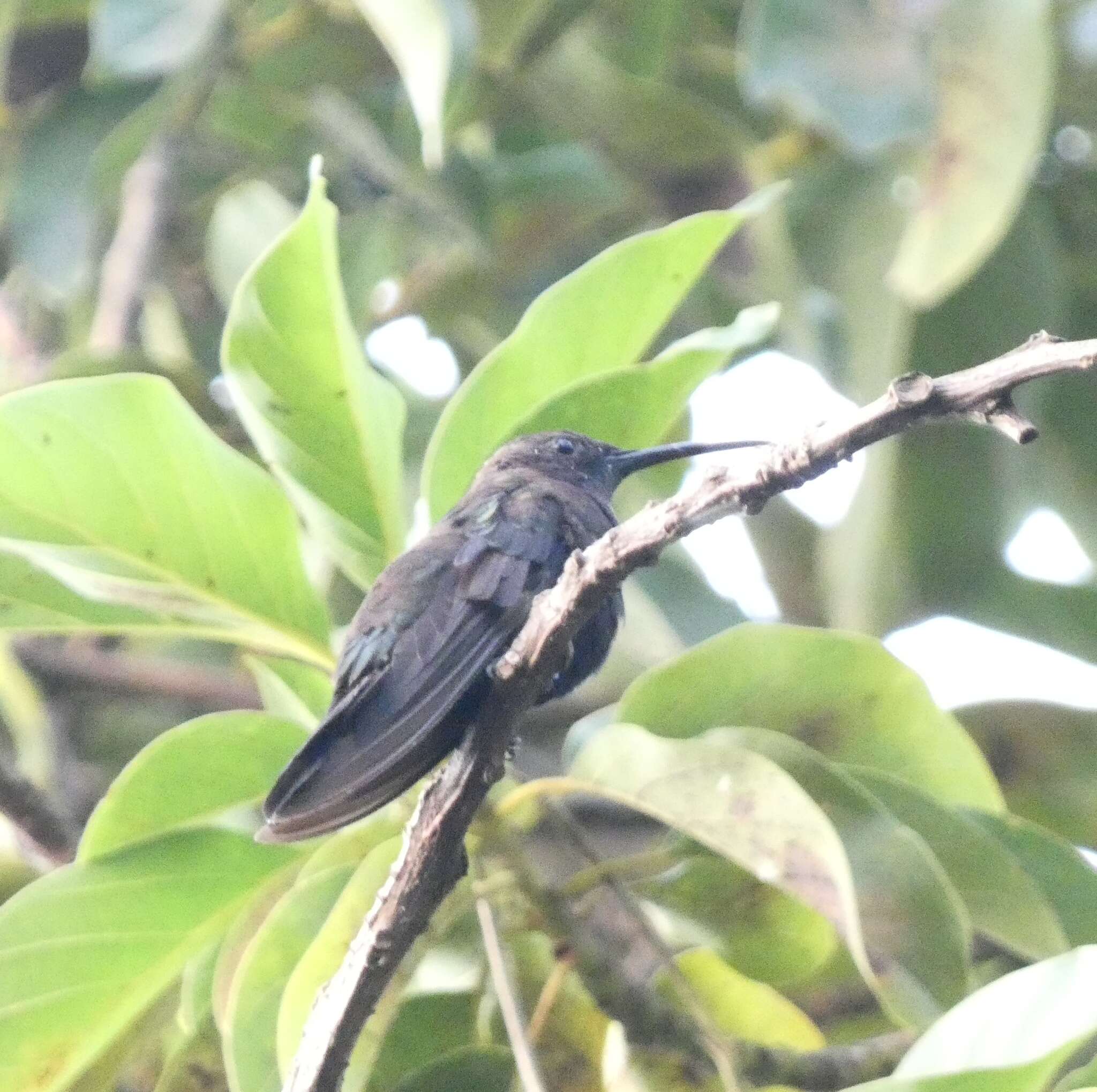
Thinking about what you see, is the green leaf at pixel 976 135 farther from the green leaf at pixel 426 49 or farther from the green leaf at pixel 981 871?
the green leaf at pixel 981 871

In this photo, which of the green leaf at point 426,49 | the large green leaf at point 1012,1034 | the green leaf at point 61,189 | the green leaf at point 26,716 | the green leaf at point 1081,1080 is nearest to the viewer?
the large green leaf at point 1012,1034

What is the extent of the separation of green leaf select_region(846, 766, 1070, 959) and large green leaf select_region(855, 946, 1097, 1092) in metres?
0.37

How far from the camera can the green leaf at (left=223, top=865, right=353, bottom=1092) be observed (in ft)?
5.47

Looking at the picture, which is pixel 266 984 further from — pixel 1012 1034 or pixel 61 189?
pixel 61 189

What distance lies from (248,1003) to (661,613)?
1.20 metres

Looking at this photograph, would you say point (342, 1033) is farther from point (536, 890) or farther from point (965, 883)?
point (965, 883)

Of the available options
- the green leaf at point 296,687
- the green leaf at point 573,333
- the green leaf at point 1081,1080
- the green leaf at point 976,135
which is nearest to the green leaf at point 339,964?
the green leaf at point 296,687

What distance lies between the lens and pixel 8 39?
3143 mm

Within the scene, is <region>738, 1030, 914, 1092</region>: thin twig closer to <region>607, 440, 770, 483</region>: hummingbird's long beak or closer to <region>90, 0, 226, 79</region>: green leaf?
<region>607, 440, 770, 483</region>: hummingbird's long beak

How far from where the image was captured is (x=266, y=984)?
1703 mm

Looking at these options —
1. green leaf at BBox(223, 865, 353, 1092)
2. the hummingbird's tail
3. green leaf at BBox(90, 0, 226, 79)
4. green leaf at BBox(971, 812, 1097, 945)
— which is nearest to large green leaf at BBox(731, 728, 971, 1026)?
green leaf at BBox(971, 812, 1097, 945)

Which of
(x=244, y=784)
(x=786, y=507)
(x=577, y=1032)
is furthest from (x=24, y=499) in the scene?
(x=786, y=507)

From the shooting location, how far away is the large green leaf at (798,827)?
1506mm

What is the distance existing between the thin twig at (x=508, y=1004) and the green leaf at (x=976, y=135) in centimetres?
131
